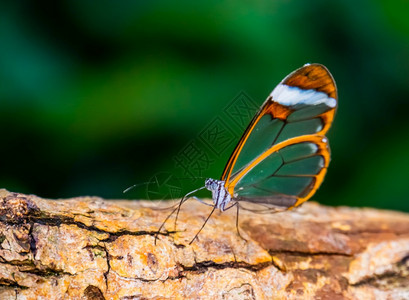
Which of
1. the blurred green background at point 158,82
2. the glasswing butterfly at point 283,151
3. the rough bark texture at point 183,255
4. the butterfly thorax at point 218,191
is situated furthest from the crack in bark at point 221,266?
the blurred green background at point 158,82

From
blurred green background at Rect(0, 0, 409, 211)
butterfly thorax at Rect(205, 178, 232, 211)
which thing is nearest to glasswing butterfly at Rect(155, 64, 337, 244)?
butterfly thorax at Rect(205, 178, 232, 211)

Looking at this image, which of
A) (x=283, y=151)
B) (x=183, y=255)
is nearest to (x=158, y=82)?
(x=283, y=151)

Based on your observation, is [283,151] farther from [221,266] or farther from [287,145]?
[221,266]

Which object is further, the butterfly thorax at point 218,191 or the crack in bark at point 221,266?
the butterfly thorax at point 218,191

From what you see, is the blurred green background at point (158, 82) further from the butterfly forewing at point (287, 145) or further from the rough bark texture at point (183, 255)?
the rough bark texture at point (183, 255)

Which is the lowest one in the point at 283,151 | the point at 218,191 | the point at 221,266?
the point at 221,266

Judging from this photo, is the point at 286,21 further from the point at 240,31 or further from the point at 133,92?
the point at 133,92

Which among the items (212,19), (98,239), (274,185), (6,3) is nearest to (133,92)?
(212,19)
